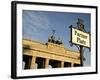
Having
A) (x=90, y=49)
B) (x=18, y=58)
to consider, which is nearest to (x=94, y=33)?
(x=90, y=49)

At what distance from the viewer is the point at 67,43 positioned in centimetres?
186

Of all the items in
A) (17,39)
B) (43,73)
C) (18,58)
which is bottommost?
(43,73)

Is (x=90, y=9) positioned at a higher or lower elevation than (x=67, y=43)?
higher

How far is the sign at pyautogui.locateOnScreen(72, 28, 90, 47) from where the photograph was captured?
1.90m

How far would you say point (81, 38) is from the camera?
194 cm

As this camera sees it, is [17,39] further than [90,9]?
No

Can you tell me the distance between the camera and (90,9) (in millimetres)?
1942

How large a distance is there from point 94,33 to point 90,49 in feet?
0.43

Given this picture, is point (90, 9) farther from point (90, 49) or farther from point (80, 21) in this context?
point (90, 49)

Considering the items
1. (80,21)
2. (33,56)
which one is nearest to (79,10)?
(80,21)

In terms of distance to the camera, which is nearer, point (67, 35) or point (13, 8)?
point (13, 8)

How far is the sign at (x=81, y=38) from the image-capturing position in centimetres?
190
